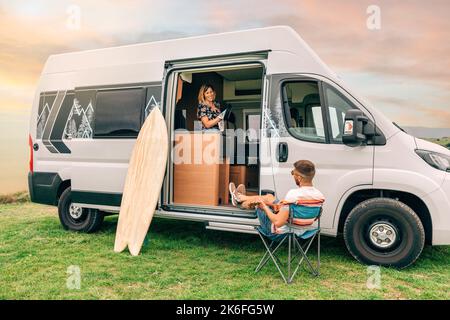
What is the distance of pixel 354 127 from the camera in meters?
4.66

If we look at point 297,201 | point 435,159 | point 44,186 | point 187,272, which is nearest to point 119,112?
point 44,186

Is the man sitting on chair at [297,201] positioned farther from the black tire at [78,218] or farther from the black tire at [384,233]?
the black tire at [78,218]

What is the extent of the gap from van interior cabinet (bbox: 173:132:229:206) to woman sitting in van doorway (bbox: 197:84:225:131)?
0.28 m

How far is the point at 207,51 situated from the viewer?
562 centimetres

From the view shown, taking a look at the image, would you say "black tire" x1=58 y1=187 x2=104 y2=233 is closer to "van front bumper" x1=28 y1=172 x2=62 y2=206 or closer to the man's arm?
"van front bumper" x1=28 y1=172 x2=62 y2=206

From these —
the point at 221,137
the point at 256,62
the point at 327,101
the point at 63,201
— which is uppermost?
the point at 256,62

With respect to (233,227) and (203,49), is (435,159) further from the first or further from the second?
(203,49)

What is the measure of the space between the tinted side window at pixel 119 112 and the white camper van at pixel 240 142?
0.06 ft

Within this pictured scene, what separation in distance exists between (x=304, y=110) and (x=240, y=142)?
1.63 m

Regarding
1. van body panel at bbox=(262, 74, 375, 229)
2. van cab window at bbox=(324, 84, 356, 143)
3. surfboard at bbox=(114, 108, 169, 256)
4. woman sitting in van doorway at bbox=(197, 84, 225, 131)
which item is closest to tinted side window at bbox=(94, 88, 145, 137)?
surfboard at bbox=(114, 108, 169, 256)

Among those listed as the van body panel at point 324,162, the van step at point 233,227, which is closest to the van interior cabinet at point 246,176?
the van step at point 233,227
